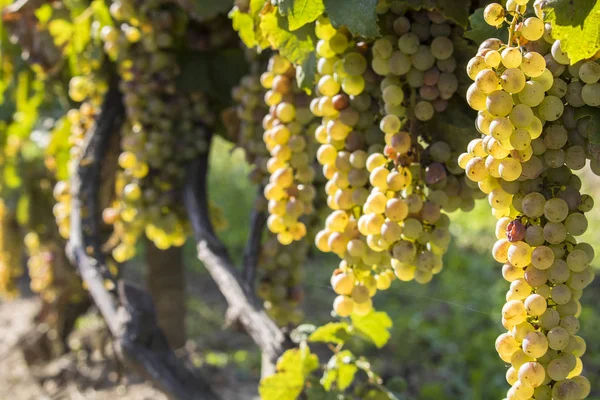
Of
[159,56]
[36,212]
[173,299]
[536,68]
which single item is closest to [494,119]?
[536,68]

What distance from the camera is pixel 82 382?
270 centimetres

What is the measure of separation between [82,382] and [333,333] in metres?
1.95

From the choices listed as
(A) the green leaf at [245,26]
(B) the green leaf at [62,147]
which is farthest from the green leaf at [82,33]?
(A) the green leaf at [245,26]

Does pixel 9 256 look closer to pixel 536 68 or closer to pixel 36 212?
pixel 36 212

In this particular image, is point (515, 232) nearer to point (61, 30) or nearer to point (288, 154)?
point (288, 154)

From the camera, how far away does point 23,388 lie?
271 centimetres

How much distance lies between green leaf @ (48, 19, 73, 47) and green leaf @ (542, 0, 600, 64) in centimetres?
146

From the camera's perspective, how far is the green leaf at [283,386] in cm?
102

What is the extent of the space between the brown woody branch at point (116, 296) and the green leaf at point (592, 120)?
2.98 feet

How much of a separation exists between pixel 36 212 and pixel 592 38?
2629mm

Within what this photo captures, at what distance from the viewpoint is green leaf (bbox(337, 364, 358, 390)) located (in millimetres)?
1051

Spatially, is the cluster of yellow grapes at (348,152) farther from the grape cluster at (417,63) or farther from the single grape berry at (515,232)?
the single grape berry at (515,232)

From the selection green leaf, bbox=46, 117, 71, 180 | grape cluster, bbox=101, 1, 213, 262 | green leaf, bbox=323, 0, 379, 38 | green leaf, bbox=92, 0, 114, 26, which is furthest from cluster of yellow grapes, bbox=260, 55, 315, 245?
green leaf, bbox=46, 117, 71, 180

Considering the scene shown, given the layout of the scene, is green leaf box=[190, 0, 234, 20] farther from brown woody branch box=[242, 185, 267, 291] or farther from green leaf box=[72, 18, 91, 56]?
green leaf box=[72, 18, 91, 56]
